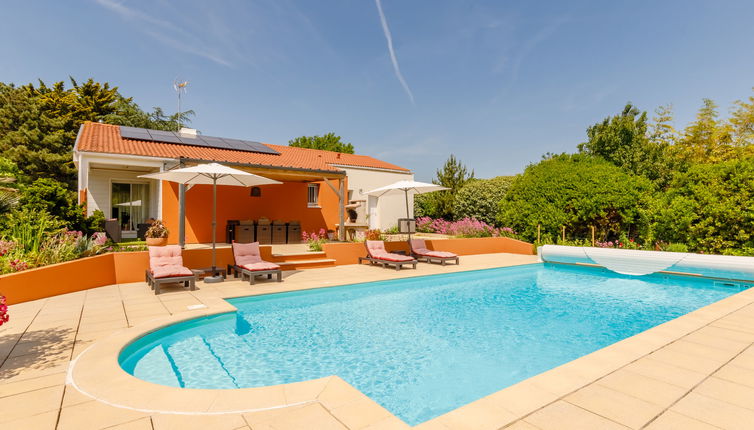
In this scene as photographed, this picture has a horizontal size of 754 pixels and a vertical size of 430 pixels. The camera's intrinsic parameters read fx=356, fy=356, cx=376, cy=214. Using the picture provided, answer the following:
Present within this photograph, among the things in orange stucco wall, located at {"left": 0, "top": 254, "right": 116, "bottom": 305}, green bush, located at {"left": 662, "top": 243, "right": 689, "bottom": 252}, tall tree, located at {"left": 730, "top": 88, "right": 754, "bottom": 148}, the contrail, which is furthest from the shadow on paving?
tall tree, located at {"left": 730, "top": 88, "right": 754, "bottom": 148}

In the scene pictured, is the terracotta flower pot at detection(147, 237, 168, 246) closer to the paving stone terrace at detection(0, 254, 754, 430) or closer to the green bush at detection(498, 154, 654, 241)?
the paving stone terrace at detection(0, 254, 754, 430)

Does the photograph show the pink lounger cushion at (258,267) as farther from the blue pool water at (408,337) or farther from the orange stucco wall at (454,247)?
the orange stucco wall at (454,247)

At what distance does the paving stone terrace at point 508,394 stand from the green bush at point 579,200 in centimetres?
999

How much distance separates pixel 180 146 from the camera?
49.8 ft

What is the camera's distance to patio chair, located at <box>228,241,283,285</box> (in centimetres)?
859

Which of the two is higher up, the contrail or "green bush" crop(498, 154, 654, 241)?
the contrail

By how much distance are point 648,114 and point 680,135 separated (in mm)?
2955

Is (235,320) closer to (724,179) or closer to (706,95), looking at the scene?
(724,179)

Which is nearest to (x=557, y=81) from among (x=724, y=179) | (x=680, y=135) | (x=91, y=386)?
(x=724, y=179)

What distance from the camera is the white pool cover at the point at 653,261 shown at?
9758 mm

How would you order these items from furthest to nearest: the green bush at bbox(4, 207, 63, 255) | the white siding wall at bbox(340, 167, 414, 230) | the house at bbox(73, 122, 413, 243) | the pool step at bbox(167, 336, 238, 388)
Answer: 1. the white siding wall at bbox(340, 167, 414, 230)
2. the house at bbox(73, 122, 413, 243)
3. the green bush at bbox(4, 207, 63, 255)
4. the pool step at bbox(167, 336, 238, 388)

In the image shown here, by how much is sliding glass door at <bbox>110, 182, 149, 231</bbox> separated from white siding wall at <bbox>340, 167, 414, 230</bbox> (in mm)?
10511

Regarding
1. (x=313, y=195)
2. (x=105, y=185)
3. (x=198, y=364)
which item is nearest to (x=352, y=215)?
(x=313, y=195)

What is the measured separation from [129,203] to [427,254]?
13.4 metres
